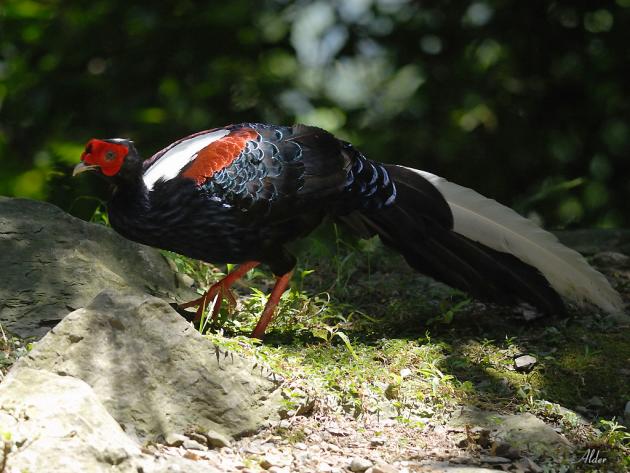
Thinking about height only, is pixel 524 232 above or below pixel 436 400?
above

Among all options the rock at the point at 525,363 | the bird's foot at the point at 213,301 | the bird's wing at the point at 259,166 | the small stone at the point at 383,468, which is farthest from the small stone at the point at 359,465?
A: the bird's wing at the point at 259,166

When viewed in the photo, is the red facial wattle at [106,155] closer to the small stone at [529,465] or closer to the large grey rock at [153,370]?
the large grey rock at [153,370]

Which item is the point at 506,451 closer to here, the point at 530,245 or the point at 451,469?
the point at 451,469

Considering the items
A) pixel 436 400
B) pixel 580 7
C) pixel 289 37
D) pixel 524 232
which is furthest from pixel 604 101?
pixel 436 400

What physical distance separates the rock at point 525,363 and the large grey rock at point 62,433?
180cm

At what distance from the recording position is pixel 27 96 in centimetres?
571

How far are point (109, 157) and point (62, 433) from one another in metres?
1.88

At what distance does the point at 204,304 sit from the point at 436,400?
1227 millimetres

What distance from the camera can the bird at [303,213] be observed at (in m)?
4.40

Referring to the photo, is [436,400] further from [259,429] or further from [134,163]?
[134,163]

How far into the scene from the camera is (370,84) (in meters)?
6.23

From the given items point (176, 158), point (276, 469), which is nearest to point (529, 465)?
point (276, 469)

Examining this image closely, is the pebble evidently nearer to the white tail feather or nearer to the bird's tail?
the bird's tail

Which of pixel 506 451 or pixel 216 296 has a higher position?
pixel 216 296
